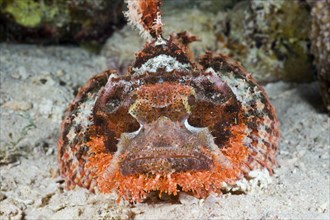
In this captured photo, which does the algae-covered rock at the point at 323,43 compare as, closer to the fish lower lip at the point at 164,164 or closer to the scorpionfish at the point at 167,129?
the scorpionfish at the point at 167,129

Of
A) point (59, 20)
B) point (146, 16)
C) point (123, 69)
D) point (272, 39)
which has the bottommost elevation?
point (123, 69)

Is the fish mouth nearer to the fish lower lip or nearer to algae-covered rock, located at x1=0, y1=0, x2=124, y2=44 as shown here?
the fish lower lip

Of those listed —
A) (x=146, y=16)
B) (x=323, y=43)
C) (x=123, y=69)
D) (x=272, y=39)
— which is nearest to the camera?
(x=146, y=16)

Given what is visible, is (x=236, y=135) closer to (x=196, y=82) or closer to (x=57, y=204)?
(x=196, y=82)

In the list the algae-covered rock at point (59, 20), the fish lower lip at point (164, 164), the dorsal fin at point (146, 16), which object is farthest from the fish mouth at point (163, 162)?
the algae-covered rock at point (59, 20)

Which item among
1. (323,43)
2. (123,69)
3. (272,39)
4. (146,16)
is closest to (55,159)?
(146,16)

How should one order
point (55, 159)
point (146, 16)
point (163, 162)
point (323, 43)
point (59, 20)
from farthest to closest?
point (59, 20)
point (323, 43)
point (55, 159)
point (146, 16)
point (163, 162)

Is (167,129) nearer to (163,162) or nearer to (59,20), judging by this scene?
(163,162)
